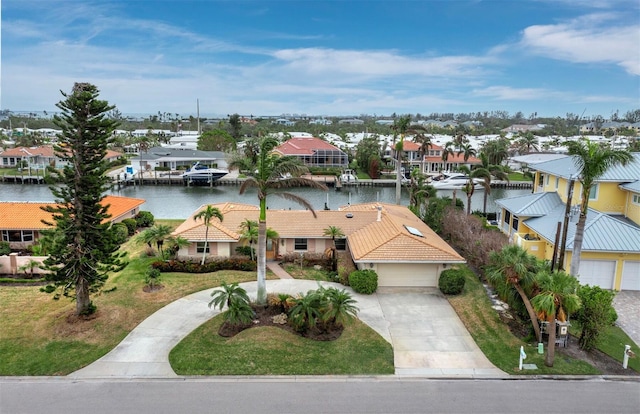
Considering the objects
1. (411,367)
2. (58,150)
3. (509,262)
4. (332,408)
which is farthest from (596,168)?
(58,150)

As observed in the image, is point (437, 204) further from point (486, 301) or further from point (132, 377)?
point (132, 377)

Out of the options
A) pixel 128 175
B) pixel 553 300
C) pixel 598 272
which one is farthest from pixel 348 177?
pixel 553 300

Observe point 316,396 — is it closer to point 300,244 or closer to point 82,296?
point 82,296

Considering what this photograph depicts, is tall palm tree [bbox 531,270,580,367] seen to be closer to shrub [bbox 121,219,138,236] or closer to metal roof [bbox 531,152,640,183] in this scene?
metal roof [bbox 531,152,640,183]

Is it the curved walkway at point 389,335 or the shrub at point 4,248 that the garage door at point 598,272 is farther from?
the shrub at point 4,248

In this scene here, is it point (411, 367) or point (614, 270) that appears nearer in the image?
point (411, 367)

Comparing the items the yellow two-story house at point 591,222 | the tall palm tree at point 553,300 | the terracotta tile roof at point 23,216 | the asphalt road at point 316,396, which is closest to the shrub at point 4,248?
the terracotta tile roof at point 23,216
